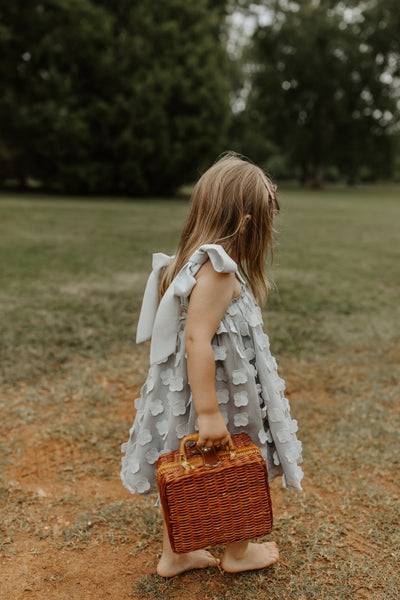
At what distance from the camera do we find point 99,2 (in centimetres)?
1833

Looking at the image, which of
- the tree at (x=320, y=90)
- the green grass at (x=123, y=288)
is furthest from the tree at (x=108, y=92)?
the tree at (x=320, y=90)

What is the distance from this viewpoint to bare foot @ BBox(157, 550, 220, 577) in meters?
1.74

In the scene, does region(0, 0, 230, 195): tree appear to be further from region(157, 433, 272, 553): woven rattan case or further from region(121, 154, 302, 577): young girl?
region(157, 433, 272, 553): woven rattan case

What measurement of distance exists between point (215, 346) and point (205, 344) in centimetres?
13

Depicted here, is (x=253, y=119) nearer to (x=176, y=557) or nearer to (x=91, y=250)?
(x=91, y=250)

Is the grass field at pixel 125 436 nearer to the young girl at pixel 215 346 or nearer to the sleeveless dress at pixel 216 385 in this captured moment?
the young girl at pixel 215 346

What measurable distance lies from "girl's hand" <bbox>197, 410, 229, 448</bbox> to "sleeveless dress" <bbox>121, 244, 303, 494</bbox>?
0.14m

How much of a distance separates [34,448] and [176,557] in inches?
40.5

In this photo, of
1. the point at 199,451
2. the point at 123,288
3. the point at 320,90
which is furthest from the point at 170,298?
the point at 320,90

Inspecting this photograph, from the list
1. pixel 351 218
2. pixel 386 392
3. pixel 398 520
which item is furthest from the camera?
pixel 351 218

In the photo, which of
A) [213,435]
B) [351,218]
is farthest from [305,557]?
[351,218]

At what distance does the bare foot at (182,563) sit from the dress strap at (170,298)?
26.9 inches

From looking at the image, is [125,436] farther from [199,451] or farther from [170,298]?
[170,298]

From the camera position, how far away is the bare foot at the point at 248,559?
5.77ft
